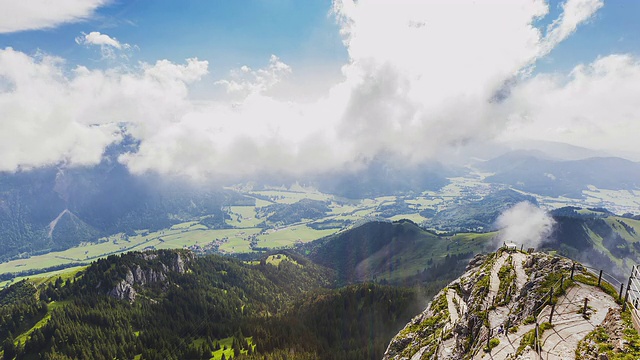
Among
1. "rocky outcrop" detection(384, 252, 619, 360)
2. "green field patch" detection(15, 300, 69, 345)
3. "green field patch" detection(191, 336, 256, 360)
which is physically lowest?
"green field patch" detection(191, 336, 256, 360)

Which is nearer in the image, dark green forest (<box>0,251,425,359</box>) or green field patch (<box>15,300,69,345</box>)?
dark green forest (<box>0,251,425,359</box>)

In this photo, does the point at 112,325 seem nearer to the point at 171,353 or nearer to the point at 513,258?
the point at 171,353

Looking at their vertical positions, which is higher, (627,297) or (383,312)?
(627,297)

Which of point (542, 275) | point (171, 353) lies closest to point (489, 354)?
point (542, 275)

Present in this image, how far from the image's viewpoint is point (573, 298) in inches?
1655

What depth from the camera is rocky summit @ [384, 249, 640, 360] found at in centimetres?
3231

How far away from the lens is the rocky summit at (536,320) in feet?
106

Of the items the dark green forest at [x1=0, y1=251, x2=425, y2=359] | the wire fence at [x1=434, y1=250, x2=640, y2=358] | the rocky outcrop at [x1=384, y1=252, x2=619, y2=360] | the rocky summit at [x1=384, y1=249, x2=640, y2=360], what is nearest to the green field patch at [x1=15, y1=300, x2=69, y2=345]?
the dark green forest at [x1=0, y1=251, x2=425, y2=359]

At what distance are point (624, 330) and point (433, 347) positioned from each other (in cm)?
3679

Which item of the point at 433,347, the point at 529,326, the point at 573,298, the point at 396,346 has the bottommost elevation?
the point at 396,346

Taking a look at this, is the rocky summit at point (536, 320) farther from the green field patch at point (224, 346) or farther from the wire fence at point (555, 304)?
the green field patch at point (224, 346)

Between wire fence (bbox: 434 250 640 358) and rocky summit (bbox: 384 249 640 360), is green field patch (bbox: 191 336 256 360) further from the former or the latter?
wire fence (bbox: 434 250 640 358)

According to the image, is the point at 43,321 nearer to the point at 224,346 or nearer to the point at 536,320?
the point at 224,346

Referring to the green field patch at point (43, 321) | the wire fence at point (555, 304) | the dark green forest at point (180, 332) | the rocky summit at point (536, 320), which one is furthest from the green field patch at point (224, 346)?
the wire fence at point (555, 304)
